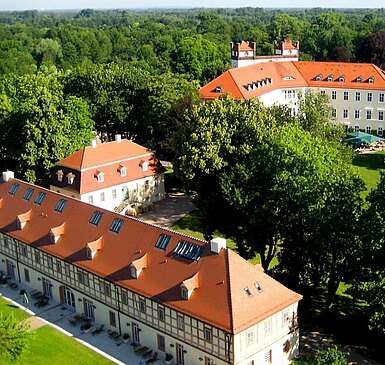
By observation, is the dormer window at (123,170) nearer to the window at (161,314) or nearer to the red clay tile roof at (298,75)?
the red clay tile roof at (298,75)

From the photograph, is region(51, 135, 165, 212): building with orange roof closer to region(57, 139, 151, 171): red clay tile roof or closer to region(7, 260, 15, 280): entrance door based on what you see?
region(57, 139, 151, 171): red clay tile roof

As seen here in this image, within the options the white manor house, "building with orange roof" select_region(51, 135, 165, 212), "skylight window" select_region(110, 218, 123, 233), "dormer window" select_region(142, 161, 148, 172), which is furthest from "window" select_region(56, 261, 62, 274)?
the white manor house

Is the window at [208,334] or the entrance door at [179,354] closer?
the window at [208,334]

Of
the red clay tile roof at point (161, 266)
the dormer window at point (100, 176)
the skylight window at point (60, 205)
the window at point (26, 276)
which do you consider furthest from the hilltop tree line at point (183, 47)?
the red clay tile roof at point (161, 266)

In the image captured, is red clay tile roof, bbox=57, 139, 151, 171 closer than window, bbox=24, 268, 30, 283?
No

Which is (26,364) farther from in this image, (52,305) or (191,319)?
(191,319)
